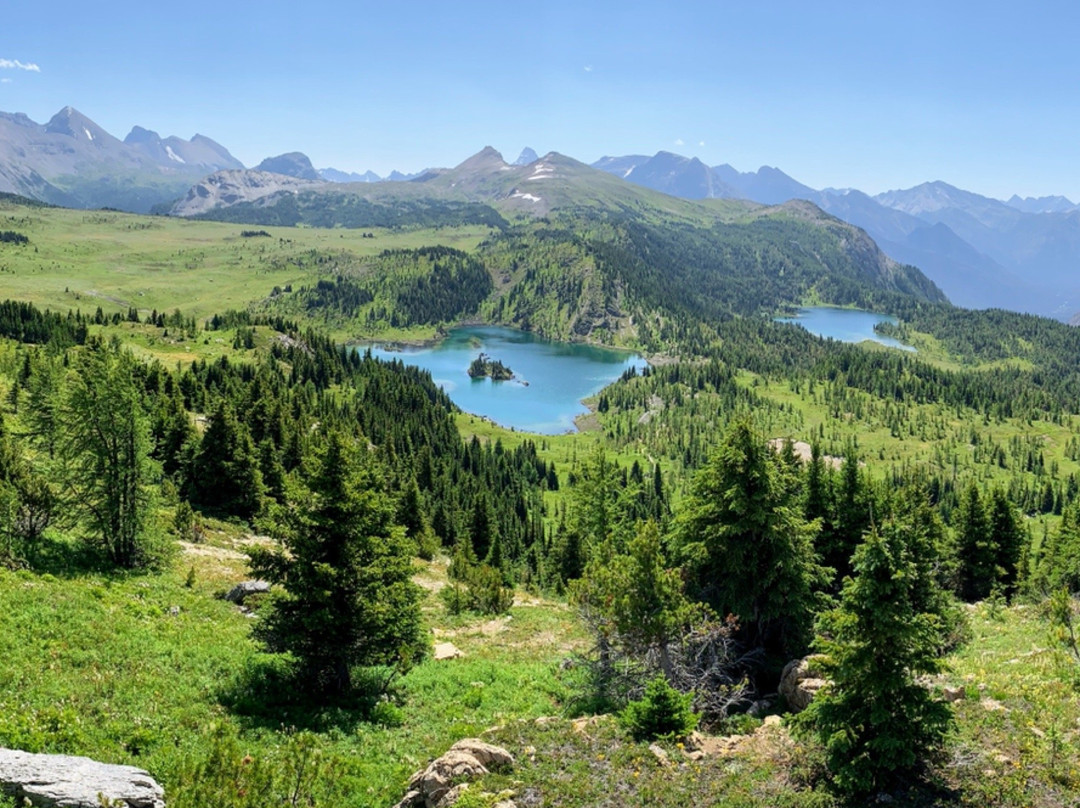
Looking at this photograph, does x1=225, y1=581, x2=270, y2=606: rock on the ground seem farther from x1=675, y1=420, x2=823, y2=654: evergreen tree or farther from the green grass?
x1=675, y1=420, x2=823, y2=654: evergreen tree

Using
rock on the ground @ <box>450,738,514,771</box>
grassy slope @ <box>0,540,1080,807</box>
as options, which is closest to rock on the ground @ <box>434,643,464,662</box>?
grassy slope @ <box>0,540,1080,807</box>

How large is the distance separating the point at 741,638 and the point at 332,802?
2401cm

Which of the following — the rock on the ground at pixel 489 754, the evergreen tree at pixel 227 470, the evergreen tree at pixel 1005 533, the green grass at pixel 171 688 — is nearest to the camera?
the green grass at pixel 171 688

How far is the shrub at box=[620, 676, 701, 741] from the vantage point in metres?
22.7

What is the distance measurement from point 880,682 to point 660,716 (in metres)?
7.57

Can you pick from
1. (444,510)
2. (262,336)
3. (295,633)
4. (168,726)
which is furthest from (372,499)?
(262,336)

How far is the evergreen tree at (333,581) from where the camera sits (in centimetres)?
2447

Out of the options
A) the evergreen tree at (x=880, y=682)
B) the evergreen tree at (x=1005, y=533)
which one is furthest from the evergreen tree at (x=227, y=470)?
the evergreen tree at (x=1005, y=533)

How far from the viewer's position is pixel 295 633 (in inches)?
964

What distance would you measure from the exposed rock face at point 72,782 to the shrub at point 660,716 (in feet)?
48.0

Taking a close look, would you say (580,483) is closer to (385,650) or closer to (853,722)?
(385,650)

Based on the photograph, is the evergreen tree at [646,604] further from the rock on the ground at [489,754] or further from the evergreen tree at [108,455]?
the evergreen tree at [108,455]

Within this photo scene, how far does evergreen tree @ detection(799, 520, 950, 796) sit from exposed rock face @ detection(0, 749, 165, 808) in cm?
1779

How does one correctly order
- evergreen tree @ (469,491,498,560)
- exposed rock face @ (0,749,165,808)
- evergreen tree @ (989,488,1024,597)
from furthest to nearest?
evergreen tree @ (469,491,498,560), evergreen tree @ (989,488,1024,597), exposed rock face @ (0,749,165,808)
